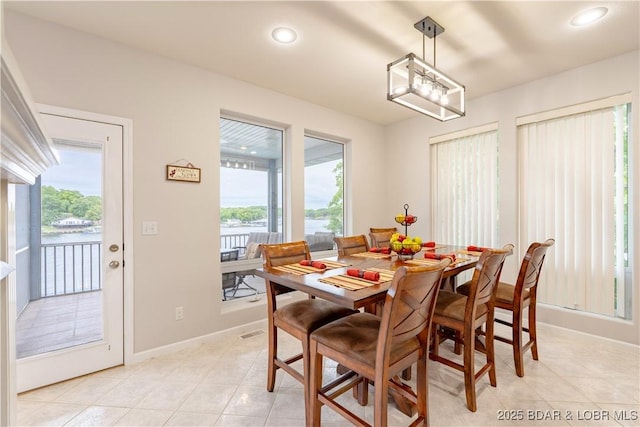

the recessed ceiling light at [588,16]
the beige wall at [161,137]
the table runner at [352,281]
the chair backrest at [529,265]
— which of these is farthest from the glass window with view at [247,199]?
the recessed ceiling light at [588,16]

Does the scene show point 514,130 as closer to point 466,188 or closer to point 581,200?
point 466,188

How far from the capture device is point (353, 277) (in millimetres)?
1770

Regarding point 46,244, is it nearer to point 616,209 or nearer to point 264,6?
point 264,6

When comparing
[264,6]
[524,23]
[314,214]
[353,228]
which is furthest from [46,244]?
[524,23]

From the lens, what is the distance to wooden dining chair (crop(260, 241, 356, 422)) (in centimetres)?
182

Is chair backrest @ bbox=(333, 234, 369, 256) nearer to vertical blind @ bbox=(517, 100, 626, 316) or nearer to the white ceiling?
the white ceiling

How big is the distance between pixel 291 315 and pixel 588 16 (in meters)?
3.08

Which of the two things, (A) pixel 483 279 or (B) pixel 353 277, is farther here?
(A) pixel 483 279

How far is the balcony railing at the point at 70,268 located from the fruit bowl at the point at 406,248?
8.03 ft

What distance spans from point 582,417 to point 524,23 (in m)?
2.79

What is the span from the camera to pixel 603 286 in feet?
9.43

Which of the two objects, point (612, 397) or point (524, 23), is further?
point (524, 23)

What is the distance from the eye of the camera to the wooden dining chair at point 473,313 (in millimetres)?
1848

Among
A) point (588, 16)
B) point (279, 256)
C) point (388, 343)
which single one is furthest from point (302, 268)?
point (588, 16)
